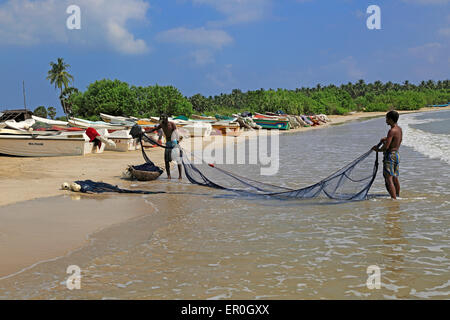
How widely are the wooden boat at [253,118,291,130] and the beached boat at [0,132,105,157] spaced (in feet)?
79.7

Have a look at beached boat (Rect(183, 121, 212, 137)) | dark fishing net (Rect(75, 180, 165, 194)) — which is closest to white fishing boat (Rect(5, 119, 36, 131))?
beached boat (Rect(183, 121, 212, 137))

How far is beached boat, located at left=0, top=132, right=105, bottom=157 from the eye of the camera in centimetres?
1677

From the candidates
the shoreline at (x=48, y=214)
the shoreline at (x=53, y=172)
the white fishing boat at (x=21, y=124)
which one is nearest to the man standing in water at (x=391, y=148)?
the shoreline at (x=48, y=214)

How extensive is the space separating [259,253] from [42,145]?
13315 mm

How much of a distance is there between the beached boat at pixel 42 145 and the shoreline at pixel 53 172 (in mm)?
359

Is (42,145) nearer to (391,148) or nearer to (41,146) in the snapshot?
(41,146)

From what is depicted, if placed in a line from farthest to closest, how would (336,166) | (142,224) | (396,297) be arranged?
(336,166), (142,224), (396,297)

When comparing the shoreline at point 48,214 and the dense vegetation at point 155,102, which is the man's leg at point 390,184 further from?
the dense vegetation at point 155,102

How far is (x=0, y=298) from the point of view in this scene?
14.5 feet

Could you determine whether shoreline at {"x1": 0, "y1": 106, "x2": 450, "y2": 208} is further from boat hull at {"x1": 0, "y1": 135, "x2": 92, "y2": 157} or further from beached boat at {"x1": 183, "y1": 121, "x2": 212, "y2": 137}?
beached boat at {"x1": 183, "y1": 121, "x2": 212, "y2": 137}

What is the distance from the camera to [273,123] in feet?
130
